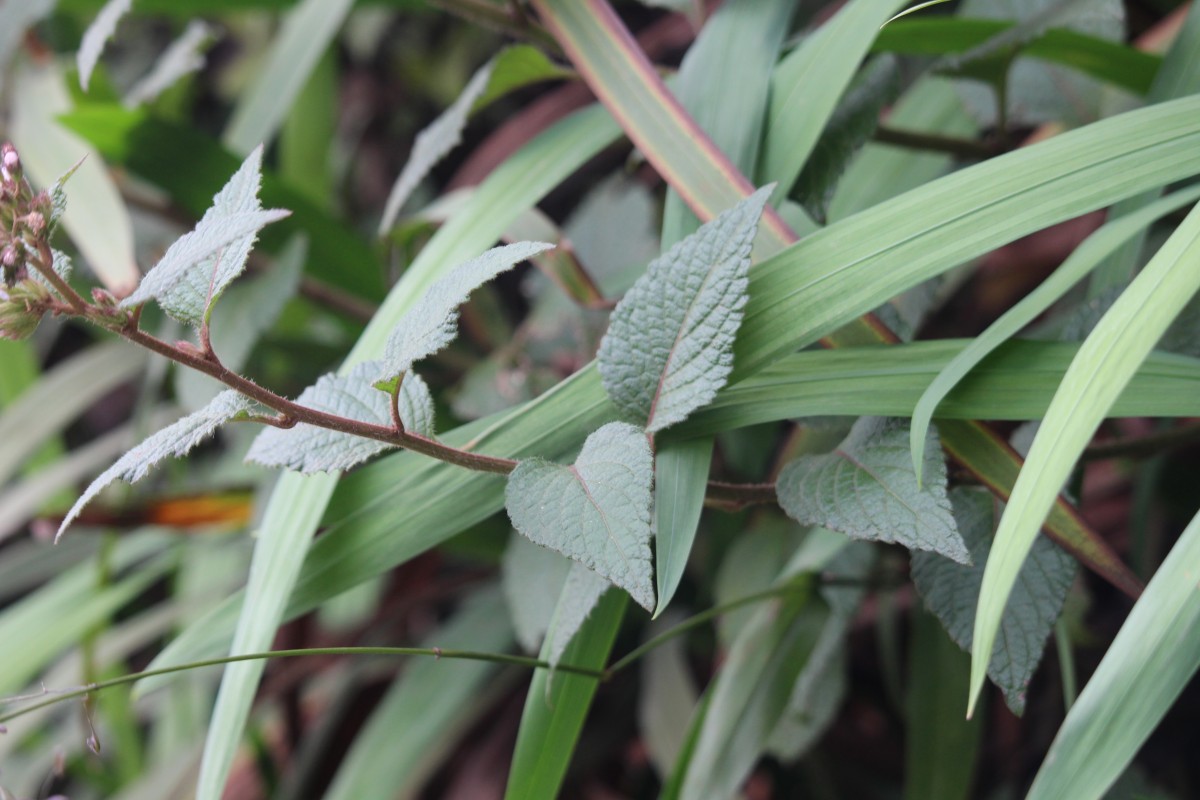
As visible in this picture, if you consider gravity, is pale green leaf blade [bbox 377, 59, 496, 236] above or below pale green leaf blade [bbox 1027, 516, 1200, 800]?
above

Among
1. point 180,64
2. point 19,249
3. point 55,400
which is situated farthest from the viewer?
point 55,400

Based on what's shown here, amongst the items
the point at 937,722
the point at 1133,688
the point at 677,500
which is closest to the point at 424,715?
the point at 937,722

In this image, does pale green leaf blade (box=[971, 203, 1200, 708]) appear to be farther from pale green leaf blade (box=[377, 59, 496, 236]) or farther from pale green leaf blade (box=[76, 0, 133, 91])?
pale green leaf blade (box=[76, 0, 133, 91])

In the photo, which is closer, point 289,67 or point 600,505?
point 600,505

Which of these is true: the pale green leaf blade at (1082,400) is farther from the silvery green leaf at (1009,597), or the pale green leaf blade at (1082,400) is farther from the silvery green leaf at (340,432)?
the silvery green leaf at (340,432)

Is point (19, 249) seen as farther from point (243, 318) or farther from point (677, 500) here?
point (243, 318)

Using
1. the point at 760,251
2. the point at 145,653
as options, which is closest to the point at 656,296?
the point at 760,251

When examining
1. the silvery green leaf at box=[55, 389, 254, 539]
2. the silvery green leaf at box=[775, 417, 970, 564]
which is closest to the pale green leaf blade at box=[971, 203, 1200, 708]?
the silvery green leaf at box=[775, 417, 970, 564]
